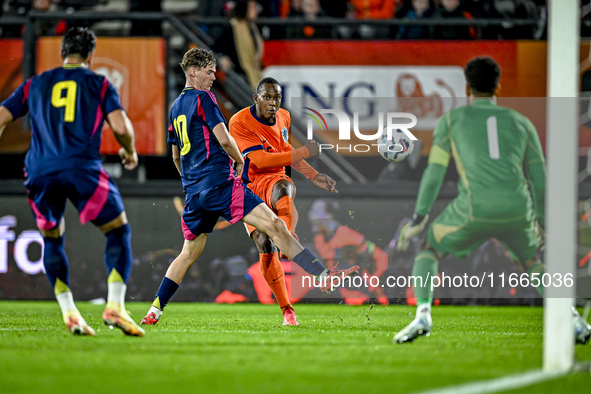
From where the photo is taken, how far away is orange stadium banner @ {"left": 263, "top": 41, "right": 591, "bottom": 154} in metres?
10.2

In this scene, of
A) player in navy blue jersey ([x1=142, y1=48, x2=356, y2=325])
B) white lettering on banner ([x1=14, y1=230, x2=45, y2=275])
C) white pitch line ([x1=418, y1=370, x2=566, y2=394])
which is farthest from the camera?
white lettering on banner ([x1=14, y1=230, x2=45, y2=275])

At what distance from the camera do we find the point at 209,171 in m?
6.28

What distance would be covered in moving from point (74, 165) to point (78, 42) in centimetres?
81

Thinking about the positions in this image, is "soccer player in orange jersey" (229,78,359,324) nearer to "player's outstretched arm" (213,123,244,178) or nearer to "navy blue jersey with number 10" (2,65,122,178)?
"player's outstretched arm" (213,123,244,178)

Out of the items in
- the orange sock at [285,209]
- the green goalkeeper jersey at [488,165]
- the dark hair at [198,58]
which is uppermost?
the dark hair at [198,58]

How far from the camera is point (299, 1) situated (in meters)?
10.9

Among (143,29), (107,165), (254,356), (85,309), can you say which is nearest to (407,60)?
(143,29)

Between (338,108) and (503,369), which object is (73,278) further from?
(503,369)

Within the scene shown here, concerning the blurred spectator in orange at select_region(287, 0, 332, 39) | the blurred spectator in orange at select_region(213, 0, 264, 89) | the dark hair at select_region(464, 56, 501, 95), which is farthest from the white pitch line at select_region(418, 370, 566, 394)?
the blurred spectator in orange at select_region(287, 0, 332, 39)

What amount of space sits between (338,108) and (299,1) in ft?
5.66

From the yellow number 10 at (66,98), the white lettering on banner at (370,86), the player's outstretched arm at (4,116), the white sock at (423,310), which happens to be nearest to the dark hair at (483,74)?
the white sock at (423,310)

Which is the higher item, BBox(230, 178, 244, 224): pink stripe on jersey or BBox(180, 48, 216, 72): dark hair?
BBox(180, 48, 216, 72): dark hair

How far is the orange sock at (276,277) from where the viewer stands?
6.78 m

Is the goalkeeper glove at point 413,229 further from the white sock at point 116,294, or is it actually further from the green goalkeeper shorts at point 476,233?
the white sock at point 116,294
